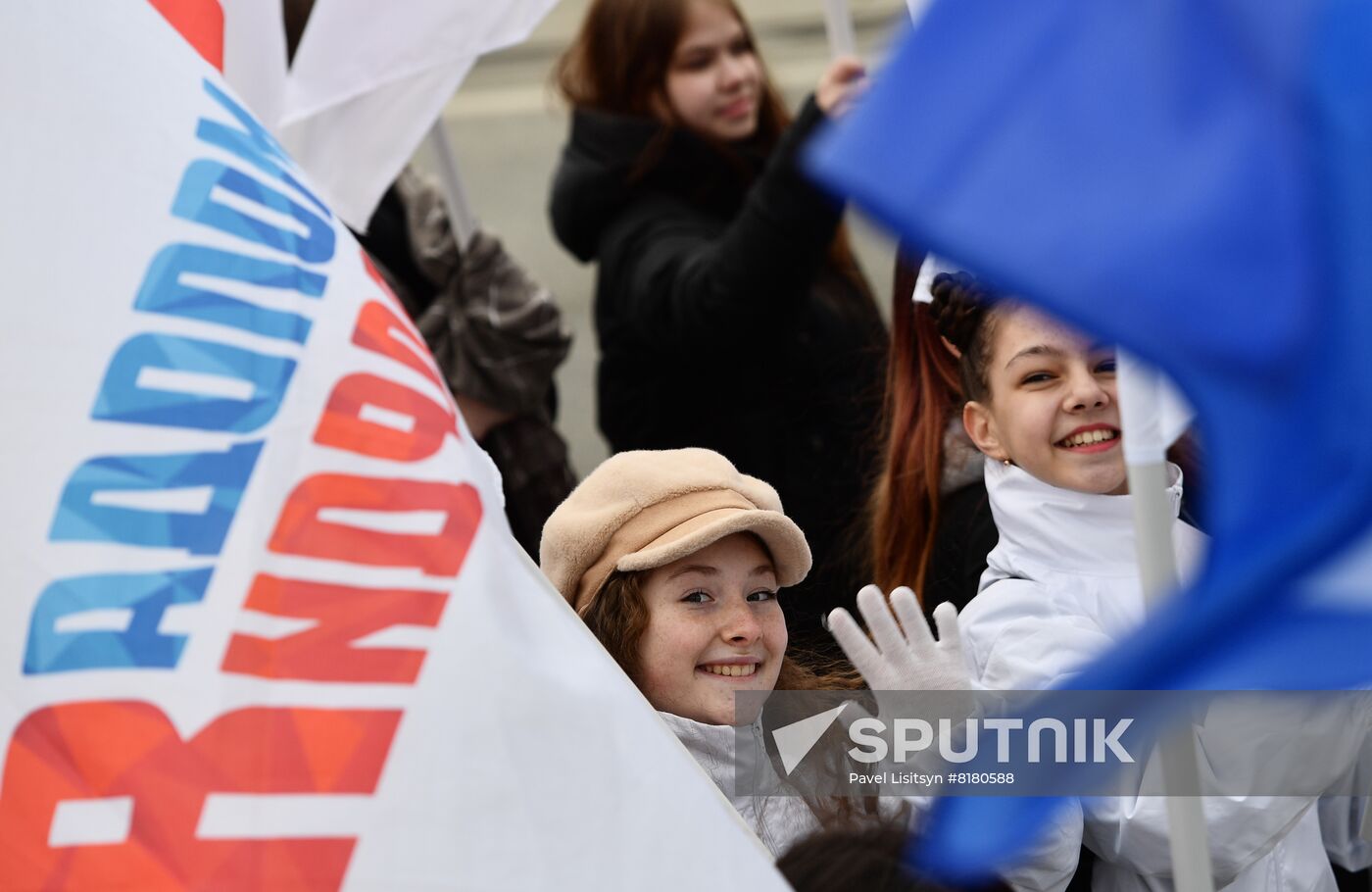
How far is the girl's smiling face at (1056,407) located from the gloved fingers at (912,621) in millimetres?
277

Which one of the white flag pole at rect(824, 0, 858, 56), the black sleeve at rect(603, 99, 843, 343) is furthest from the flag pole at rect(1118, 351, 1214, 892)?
the white flag pole at rect(824, 0, 858, 56)

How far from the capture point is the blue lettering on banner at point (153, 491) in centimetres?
154

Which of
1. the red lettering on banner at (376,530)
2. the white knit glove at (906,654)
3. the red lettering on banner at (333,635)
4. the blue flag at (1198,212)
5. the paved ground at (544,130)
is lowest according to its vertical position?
the paved ground at (544,130)

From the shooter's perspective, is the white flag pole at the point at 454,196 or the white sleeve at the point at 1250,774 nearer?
the white sleeve at the point at 1250,774

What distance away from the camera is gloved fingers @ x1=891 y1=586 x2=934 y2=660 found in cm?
180

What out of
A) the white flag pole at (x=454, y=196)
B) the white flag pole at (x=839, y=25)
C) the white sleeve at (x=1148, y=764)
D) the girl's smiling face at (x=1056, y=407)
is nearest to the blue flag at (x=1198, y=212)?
the white sleeve at (x=1148, y=764)

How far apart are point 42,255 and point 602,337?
1.65m

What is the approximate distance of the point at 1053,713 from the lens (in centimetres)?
107

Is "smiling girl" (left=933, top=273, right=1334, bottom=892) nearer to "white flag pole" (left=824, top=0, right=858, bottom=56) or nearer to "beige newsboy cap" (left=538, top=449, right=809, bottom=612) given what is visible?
"beige newsboy cap" (left=538, top=449, right=809, bottom=612)

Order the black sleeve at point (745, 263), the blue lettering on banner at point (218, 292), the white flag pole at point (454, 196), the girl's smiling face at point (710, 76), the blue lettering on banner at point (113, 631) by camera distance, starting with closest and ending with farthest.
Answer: the blue lettering on banner at point (113, 631) < the blue lettering on banner at point (218, 292) < the black sleeve at point (745, 263) < the girl's smiling face at point (710, 76) < the white flag pole at point (454, 196)

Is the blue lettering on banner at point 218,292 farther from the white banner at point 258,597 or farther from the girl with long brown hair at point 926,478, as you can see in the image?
the girl with long brown hair at point 926,478

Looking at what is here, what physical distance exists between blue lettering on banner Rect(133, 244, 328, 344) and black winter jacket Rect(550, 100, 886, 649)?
3.73ft

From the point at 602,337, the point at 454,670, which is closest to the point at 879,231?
the point at 454,670

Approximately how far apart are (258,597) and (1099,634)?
0.86 metres
